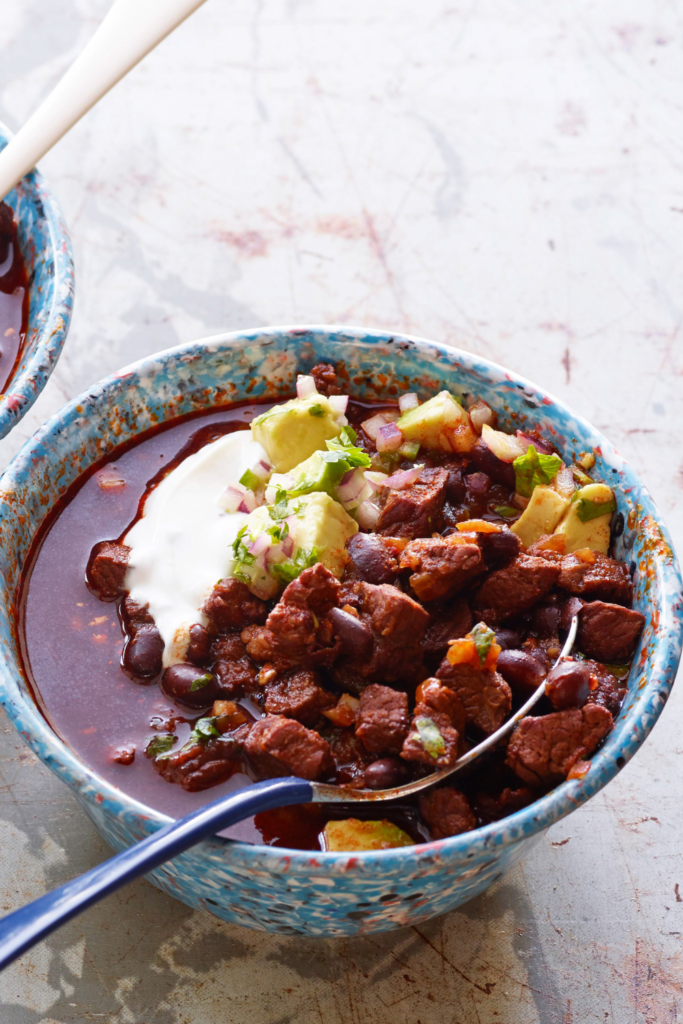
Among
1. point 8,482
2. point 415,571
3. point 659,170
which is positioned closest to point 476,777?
point 415,571

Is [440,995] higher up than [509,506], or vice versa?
[509,506]

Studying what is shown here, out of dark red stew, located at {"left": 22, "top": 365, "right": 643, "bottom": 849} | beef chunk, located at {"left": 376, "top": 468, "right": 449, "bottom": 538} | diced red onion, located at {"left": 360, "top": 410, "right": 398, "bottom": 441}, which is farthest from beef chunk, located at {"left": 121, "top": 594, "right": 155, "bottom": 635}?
diced red onion, located at {"left": 360, "top": 410, "right": 398, "bottom": 441}

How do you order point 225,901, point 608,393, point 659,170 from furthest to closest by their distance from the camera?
point 659,170 → point 608,393 → point 225,901

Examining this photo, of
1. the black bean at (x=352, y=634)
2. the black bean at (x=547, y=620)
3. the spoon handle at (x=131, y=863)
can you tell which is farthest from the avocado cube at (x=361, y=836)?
the black bean at (x=547, y=620)

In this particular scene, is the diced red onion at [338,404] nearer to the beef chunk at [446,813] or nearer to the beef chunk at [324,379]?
the beef chunk at [324,379]

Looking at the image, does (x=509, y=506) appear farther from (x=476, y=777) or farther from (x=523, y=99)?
(x=523, y=99)

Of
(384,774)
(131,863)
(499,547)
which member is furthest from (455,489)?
(131,863)

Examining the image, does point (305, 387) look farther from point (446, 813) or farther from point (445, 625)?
point (446, 813)

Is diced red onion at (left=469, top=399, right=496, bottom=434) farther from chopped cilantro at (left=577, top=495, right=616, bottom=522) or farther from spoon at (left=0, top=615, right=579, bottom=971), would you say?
spoon at (left=0, top=615, right=579, bottom=971)
